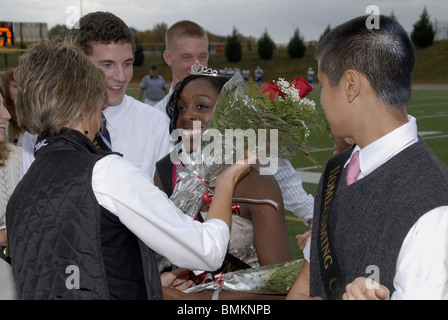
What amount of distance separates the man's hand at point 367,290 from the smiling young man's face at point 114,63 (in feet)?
8.77

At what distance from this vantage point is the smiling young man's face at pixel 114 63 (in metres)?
3.83

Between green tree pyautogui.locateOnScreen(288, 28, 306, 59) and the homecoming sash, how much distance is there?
60.1 meters

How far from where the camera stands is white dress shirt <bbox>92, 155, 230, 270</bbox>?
1.86m

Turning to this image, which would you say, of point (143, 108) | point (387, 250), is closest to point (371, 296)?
point (387, 250)

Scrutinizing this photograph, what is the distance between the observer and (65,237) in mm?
1852

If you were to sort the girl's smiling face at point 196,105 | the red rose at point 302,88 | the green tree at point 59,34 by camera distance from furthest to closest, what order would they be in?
the girl's smiling face at point 196,105 < the red rose at point 302,88 < the green tree at point 59,34

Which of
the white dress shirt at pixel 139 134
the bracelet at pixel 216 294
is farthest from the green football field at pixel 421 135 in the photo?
the white dress shirt at pixel 139 134

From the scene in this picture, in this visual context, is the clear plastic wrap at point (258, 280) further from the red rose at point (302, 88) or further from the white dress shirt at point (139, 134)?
the white dress shirt at point (139, 134)

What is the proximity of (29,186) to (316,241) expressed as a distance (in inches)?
46.7

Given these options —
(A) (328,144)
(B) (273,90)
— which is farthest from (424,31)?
(B) (273,90)

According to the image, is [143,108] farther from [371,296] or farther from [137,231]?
[371,296]

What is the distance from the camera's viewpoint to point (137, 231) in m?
1.91

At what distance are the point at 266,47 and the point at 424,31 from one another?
59.3 feet
